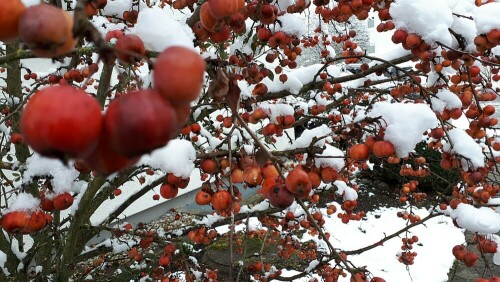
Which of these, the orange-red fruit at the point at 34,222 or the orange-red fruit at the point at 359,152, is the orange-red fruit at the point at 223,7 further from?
the orange-red fruit at the point at 34,222

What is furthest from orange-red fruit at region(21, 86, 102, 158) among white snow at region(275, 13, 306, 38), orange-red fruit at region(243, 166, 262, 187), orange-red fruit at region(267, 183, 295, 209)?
white snow at region(275, 13, 306, 38)

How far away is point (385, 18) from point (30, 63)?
15.8ft

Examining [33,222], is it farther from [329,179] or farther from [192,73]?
[192,73]

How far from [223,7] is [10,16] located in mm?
634

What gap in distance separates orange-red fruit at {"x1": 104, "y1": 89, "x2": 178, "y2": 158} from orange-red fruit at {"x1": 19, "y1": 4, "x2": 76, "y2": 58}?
0.14 meters

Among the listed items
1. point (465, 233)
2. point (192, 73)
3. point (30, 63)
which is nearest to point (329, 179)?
point (192, 73)

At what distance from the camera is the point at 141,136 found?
0.59m

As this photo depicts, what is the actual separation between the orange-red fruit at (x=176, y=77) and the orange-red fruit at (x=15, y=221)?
5.34 feet

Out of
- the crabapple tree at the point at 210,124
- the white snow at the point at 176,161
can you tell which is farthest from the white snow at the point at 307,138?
the white snow at the point at 176,161

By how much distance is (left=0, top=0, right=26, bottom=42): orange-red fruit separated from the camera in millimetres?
665

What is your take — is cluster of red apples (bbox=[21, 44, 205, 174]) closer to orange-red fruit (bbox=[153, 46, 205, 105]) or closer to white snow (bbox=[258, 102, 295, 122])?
orange-red fruit (bbox=[153, 46, 205, 105])

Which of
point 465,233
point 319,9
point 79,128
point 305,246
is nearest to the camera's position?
point 79,128

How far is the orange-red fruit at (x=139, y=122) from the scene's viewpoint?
584 mm

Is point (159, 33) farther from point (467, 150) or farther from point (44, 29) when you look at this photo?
point (467, 150)
